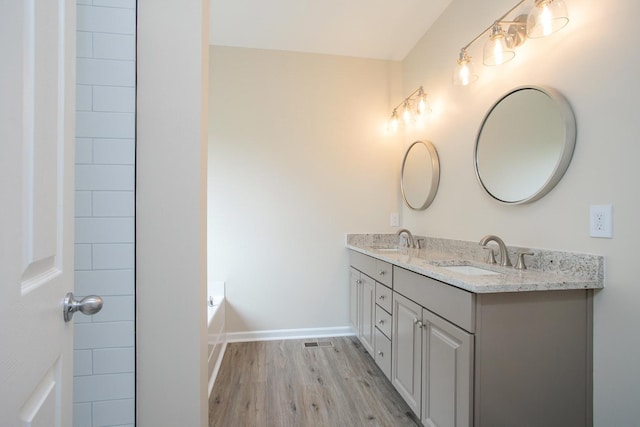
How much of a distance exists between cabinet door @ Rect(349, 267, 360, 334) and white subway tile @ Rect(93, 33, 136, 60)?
213 cm

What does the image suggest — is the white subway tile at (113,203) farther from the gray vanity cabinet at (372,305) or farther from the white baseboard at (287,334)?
the white baseboard at (287,334)

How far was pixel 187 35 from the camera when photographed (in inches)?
42.9

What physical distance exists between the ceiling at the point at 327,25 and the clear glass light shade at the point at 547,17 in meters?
1.07

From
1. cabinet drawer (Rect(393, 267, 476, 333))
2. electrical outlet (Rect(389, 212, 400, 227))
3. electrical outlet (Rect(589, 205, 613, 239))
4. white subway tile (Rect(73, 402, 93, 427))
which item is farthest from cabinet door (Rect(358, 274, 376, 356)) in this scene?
white subway tile (Rect(73, 402, 93, 427))

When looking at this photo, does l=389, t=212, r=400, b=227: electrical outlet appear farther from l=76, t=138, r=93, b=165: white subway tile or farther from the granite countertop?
l=76, t=138, r=93, b=165: white subway tile

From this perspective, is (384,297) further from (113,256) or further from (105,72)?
(105,72)

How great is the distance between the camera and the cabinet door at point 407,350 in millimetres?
1505

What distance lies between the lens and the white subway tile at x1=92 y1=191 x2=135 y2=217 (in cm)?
103

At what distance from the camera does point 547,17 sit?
129 centimetres

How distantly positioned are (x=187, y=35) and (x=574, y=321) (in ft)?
6.19

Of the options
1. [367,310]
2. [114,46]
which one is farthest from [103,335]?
[367,310]

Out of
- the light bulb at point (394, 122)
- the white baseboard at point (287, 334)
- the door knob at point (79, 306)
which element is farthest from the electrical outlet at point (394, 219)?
the door knob at point (79, 306)

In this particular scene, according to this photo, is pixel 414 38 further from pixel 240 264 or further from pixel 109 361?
pixel 109 361

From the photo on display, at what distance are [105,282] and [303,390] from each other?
56.9 inches
